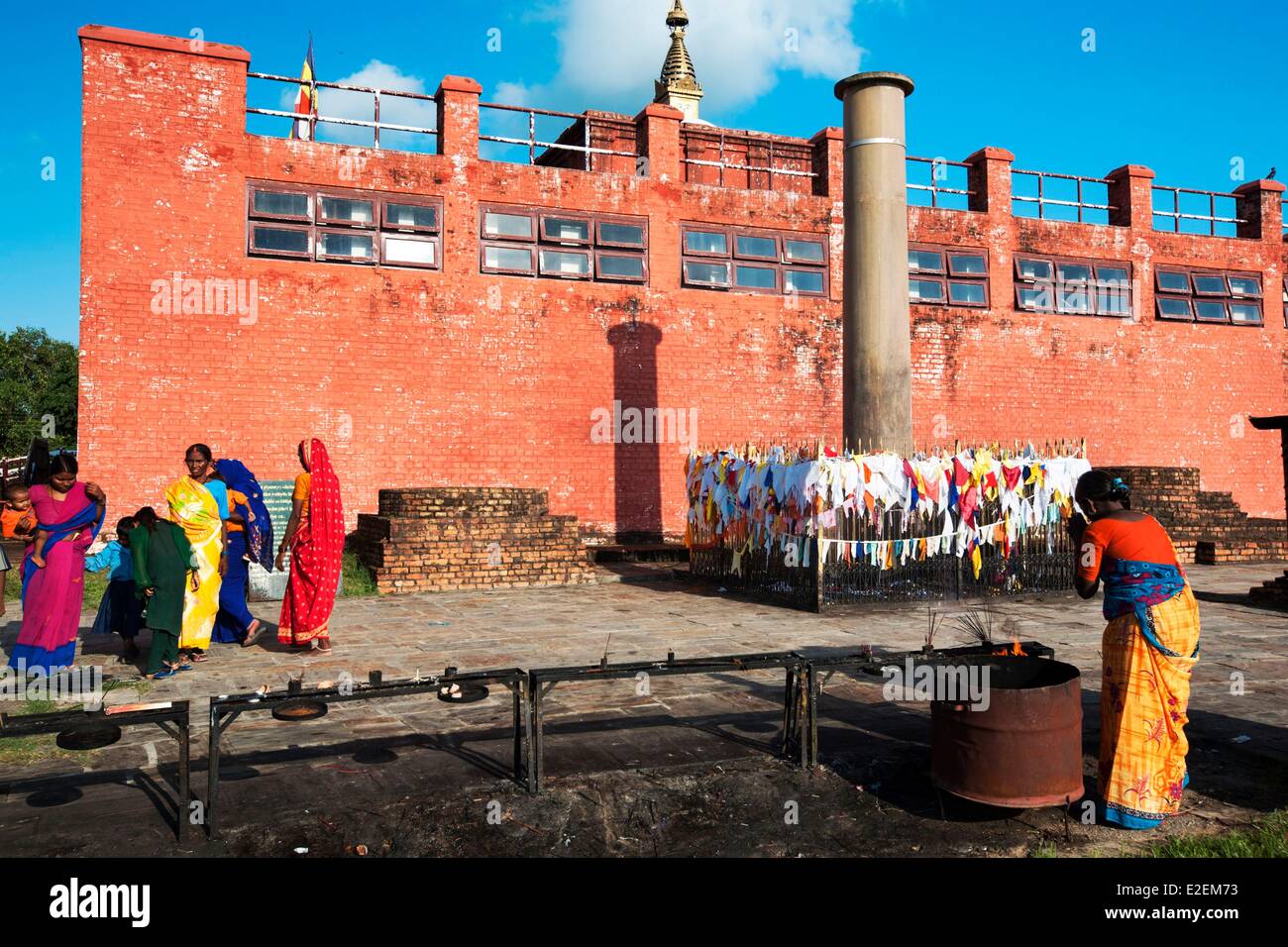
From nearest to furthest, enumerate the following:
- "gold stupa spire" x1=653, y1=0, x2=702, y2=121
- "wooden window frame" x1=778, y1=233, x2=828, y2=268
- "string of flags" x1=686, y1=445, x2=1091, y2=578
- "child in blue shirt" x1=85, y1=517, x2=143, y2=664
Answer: "child in blue shirt" x1=85, y1=517, x2=143, y2=664
"string of flags" x1=686, y1=445, x2=1091, y2=578
"wooden window frame" x1=778, y1=233, x2=828, y2=268
"gold stupa spire" x1=653, y1=0, x2=702, y2=121

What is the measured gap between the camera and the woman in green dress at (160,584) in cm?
755

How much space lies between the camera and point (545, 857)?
4.01m

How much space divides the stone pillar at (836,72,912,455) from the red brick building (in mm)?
4522

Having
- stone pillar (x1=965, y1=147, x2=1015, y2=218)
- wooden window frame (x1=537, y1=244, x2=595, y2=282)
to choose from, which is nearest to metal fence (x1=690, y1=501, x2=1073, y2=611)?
wooden window frame (x1=537, y1=244, x2=595, y2=282)

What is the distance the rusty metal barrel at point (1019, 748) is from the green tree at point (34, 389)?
151 ft

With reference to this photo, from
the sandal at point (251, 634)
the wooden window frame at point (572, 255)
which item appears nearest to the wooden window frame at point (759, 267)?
the wooden window frame at point (572, 255)

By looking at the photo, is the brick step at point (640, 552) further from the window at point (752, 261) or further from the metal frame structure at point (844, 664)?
the metal frame structure at point (844, 664)

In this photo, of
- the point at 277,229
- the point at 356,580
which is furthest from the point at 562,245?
the point at 356,580

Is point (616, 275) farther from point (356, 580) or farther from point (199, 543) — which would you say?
point (199, 543)

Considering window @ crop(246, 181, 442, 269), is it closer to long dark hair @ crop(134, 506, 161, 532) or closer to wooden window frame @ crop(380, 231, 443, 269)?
wooden window frame @ crop(380, 231, 443, 269)

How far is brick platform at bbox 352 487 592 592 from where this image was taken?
12703mm

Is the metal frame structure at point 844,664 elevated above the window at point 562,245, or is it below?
below

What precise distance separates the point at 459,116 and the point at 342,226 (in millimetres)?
2937

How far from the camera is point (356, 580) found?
41.8 feet
